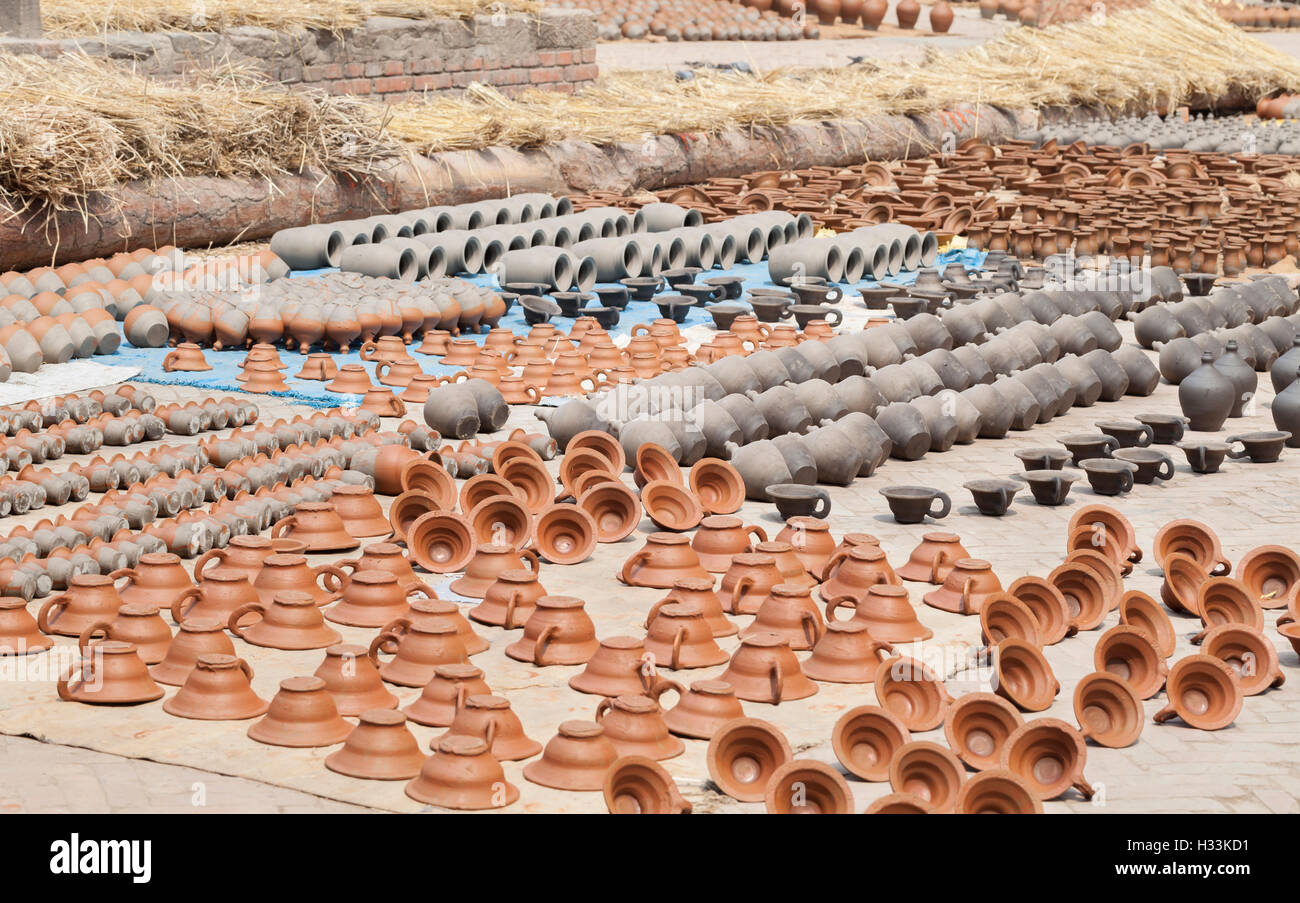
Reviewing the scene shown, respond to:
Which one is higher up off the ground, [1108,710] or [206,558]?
[1108,710]

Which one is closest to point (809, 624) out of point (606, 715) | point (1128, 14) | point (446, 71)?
point (606, 715)

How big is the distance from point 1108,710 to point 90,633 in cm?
321

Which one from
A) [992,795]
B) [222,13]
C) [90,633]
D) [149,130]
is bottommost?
[222,13]

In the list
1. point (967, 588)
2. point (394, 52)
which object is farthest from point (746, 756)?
point (394, 52)

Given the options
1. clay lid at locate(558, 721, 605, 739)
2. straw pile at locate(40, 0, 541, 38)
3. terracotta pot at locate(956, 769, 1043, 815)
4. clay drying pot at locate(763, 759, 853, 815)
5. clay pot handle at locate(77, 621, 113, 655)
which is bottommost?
straw pile at locate(40, 0, 541, 38)

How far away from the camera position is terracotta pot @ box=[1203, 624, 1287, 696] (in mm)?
5652

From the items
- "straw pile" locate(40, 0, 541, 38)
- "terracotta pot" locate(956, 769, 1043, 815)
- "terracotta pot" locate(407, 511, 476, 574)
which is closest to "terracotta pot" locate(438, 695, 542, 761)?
"terracotta pot" locate(956, 769, 1043, 815)

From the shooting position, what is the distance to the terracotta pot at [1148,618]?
19.5 ft

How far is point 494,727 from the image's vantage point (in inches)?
189

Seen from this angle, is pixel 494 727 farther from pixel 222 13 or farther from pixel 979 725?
pixel 222 13

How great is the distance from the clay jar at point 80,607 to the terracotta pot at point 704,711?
199 cm

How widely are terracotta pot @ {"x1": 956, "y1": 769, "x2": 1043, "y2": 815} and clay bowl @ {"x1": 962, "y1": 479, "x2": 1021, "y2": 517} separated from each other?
3363mm

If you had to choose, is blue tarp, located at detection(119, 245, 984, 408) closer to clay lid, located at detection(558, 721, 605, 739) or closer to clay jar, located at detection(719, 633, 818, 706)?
clay jar, located at detection(719, 633, 818, 706)

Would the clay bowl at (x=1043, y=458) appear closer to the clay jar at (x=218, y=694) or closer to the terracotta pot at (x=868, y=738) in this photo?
the terracotta pot at (x=868, y=738)
